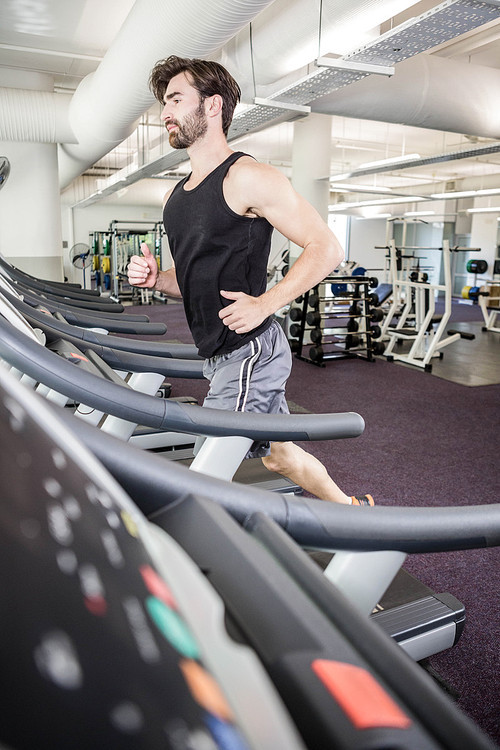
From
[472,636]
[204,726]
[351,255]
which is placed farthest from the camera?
[351,255]

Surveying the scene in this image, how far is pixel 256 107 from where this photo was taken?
4.30 meters

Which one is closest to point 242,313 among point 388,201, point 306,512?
point 306,512

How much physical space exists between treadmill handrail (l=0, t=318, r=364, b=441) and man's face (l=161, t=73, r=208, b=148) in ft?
3.49

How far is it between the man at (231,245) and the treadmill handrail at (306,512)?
0.98m

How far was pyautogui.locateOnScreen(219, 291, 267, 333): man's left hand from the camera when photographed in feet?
5.22

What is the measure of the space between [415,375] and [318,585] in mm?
5518

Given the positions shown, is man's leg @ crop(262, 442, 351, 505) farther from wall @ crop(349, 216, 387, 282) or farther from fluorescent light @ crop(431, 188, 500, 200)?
wall @ crop(349, 216, 387, 282)

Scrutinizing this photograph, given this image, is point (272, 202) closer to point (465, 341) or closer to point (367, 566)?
point (367, 566)

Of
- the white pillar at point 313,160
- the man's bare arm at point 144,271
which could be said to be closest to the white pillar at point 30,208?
the white pillar at point 313,160

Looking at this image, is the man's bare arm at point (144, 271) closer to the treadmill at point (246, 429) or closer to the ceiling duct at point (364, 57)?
the treadmill at point (246, 429)

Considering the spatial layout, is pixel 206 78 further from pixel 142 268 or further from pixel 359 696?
pixel 359 696

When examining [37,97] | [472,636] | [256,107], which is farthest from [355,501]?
[37,97]

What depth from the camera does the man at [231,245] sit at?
167 cm

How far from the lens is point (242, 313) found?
1.59m
